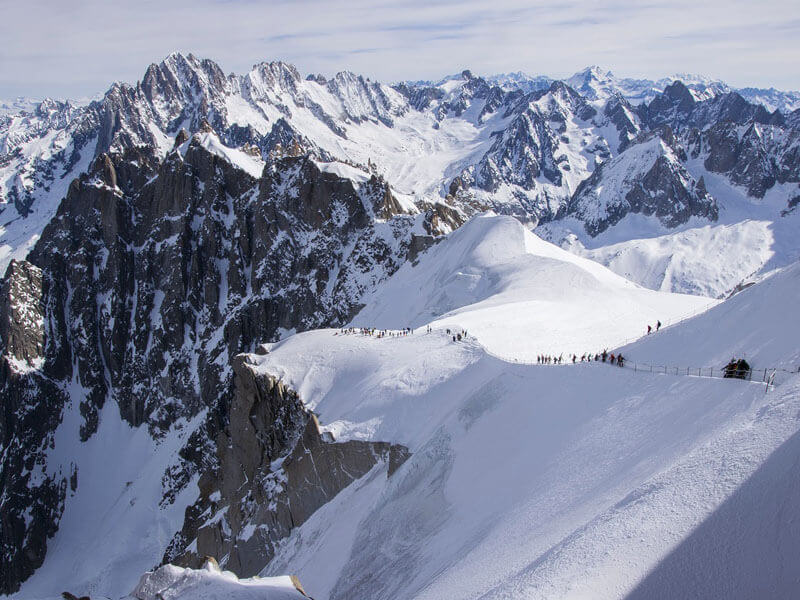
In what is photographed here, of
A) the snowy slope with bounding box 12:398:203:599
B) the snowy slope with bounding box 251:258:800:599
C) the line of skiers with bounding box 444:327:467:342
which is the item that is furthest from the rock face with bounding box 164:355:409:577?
the snowy slope with bounding box 12:398:203:599

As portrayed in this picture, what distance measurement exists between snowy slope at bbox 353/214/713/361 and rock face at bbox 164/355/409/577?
14.1 metres

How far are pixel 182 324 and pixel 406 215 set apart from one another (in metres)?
51.6

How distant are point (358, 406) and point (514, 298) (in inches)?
974

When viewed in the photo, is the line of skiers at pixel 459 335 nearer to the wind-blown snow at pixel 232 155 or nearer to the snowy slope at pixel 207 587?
the snowy slope at pixel 207 587

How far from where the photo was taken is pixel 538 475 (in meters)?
27.1

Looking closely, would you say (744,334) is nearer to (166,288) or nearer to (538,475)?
(538,475)

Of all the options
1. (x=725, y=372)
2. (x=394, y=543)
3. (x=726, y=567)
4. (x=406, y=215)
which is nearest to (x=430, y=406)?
(x=394, y=543)

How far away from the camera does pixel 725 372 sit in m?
25.2

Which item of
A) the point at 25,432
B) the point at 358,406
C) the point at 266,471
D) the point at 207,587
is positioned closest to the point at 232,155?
the point at 25,432

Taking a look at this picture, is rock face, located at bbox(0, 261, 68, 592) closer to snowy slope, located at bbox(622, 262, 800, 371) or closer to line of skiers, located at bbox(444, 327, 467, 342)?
line of skiers, located at bbox(444, 327, 467, 342)


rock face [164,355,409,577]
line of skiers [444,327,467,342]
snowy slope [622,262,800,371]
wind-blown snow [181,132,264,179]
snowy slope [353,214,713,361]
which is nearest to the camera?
snowy slope [622,262,800,371]

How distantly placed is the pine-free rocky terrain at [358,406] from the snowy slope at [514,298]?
0.50 metres

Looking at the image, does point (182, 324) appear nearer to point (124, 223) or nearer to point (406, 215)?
point (124, 223)

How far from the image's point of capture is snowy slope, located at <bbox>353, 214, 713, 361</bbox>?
Answer: 166 ft
